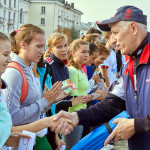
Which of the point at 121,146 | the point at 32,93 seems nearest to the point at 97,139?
the point at 32,93

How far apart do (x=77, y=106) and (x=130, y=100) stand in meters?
2.42

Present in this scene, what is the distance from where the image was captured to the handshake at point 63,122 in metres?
3.53

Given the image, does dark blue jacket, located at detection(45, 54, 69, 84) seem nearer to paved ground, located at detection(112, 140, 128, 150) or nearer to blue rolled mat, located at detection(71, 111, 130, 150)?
blue rolled mat, located at detection(71, 111, 130, 150)

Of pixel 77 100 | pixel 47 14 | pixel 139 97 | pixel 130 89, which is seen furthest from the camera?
pixel 47 14

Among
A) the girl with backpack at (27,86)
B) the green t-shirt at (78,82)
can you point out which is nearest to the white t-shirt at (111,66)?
the green t-shirt at (78,82)

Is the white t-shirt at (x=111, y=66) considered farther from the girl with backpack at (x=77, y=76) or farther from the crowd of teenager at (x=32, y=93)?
the crowd of teenager at (x=32, y=93)

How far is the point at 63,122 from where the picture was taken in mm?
3625

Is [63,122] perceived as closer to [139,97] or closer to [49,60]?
[139,97]

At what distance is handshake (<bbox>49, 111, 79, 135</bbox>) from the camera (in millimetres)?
3525

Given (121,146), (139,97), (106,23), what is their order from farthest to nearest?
(121,146) → (106,23) → (139,97)

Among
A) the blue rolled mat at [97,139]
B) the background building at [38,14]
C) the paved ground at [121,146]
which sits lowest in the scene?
the paved ground at [121,146]

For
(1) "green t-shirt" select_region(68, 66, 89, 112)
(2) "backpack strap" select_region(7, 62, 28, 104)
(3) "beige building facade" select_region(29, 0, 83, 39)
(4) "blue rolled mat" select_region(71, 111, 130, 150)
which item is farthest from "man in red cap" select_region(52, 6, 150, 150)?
(3) "beige building facade" select_region(29, 0, 83, 39)

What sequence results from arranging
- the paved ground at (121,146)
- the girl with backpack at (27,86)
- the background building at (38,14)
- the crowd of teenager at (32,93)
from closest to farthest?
the crowd of teenager at (32,93) → the girl with backpack at (27,86) → the paved ground at (121,146) → the background building at (38,14)

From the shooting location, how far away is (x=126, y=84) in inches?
120
